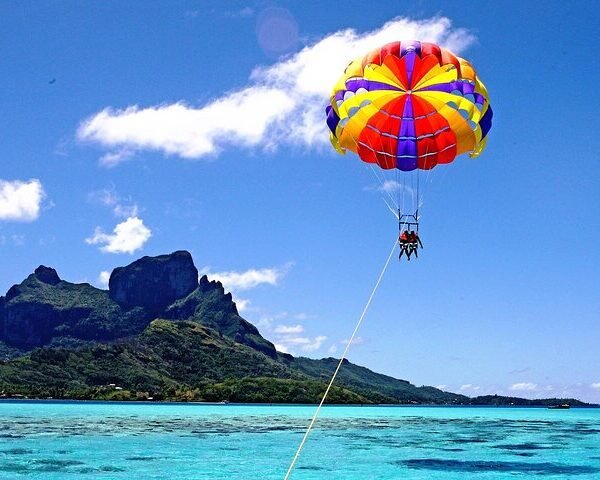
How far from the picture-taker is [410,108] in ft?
86.1

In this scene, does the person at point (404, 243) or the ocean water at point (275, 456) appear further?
the ocean water at point (275, 456)

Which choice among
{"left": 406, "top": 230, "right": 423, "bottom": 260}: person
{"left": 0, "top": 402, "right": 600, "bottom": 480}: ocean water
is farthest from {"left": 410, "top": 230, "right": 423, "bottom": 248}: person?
{"left": 0, "top": 402, "right": 600, "bottom": 480}: ocean water

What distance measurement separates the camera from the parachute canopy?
24.7 m

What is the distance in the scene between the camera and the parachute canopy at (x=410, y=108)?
24.7m

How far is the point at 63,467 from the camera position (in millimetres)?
35500

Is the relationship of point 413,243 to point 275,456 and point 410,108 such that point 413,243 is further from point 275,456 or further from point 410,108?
point 275,456

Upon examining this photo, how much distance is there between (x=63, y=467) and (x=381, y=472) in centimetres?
1718

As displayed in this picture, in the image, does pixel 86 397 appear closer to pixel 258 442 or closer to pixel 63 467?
pixel 258 442

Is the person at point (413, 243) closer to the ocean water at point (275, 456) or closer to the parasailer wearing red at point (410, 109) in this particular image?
the parasailer wearing red at point (410, 109)

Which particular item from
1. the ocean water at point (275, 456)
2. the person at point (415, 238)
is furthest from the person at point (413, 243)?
the ocean water at point (275, 456)

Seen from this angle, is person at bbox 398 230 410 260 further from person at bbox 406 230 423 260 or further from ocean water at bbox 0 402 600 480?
ocean water at bbox 0 402 600 480

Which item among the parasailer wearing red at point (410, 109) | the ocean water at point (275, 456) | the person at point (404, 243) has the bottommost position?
the ocean water at point (275, 456)

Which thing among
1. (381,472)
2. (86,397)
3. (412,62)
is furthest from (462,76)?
(86,397)

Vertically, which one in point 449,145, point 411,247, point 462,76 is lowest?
point 411,247
